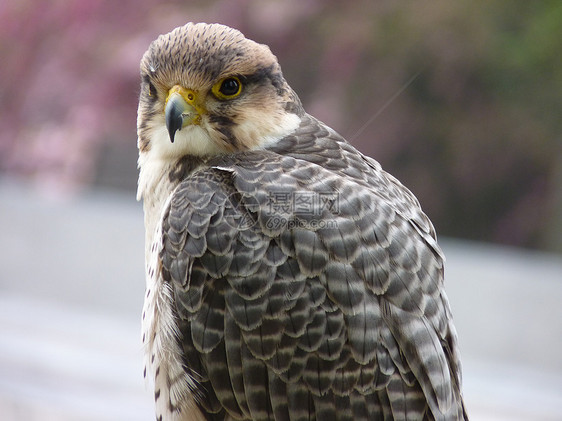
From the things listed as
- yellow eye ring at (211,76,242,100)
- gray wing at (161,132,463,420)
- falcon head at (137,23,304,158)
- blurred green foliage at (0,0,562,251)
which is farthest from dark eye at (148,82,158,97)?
blurred green foliage at (0,0,562,251)

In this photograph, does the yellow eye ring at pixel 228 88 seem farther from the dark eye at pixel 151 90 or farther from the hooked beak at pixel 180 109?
the dark eye at pixel 151 90

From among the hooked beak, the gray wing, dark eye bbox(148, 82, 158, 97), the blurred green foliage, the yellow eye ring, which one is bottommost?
the gray wing

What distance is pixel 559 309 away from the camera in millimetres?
4441

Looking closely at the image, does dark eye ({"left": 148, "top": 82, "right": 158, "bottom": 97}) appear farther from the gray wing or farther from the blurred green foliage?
the blurred green foliage

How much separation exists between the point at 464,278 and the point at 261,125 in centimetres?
275

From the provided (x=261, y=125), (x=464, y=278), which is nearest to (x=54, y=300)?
(x=464, y=278)

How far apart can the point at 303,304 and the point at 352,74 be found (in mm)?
3035

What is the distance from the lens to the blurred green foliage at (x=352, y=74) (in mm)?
4180

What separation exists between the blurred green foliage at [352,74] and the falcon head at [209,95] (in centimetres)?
192

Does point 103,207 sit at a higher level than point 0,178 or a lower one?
lower

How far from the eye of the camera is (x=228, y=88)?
1965mm

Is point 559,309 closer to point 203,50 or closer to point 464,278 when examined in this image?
point 464,278

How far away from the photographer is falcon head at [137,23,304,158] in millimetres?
1888

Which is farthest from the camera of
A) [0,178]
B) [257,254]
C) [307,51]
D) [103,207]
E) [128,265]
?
[0,178]
